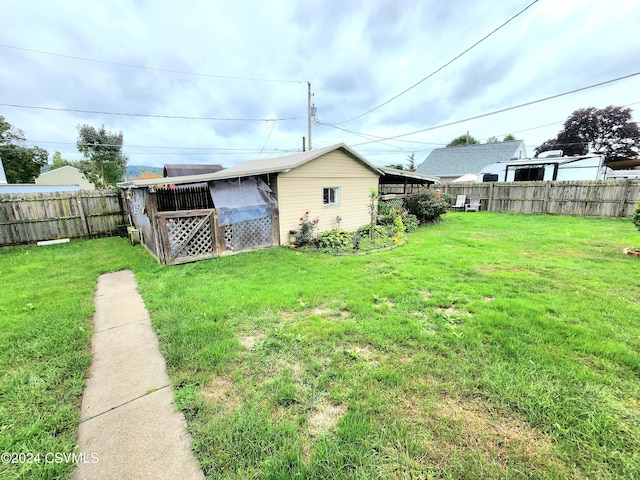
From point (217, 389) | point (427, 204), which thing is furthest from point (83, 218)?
point (427, 204)

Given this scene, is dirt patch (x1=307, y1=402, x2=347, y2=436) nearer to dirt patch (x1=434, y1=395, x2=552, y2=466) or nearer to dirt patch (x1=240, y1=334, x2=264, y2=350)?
dirt patch (x1=434, y1=395, x2=552, y2=466)

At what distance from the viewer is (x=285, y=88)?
53.1ft

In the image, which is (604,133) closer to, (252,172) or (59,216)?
(252,172)

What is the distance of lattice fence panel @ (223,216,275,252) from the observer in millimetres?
7081

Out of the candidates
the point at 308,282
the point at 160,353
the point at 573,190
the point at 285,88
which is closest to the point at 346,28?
the point at 285,88

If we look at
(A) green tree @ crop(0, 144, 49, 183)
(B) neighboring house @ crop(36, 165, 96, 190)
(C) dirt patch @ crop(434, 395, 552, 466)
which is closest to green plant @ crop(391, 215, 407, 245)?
(C) dirt patch @ crop(434, 395, 552, 466)

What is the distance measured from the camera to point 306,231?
815 centimetres

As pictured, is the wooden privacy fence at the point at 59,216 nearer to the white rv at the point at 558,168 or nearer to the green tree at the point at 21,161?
the white rv at the point at 558,168

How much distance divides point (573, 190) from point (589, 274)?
10294mm

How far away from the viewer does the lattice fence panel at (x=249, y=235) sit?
7.08 metres

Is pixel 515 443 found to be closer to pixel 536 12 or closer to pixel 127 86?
pixel 536 12

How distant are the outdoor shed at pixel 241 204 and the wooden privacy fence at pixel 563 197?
9.61 metres

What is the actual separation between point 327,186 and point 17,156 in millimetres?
34139

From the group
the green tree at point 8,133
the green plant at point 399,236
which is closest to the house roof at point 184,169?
the green plant at point 399,236
